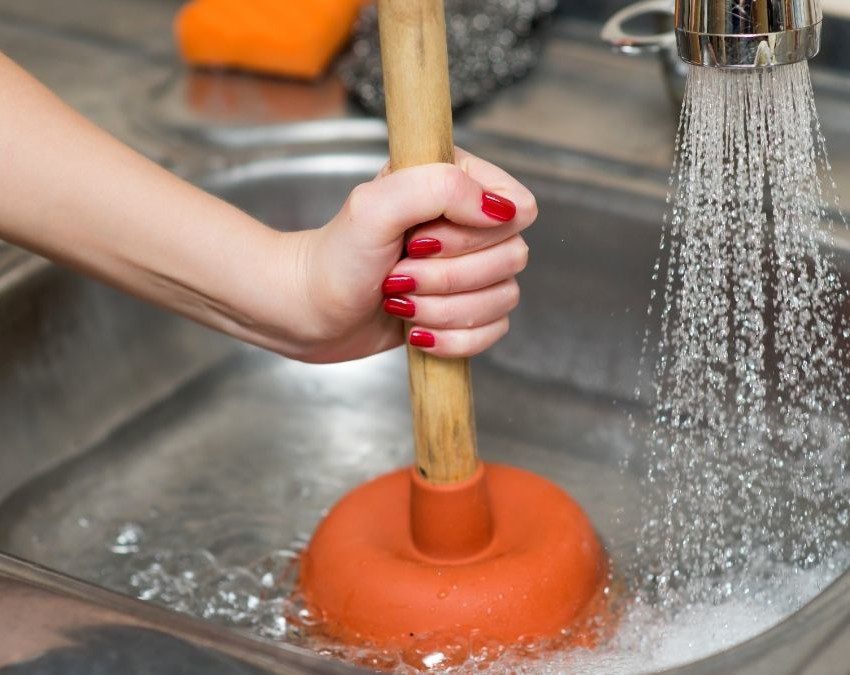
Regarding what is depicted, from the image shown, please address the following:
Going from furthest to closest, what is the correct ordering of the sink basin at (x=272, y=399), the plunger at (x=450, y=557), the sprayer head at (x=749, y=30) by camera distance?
1. the sink basin at (x=272, y=399)
2. the plunger at (x=450, y=557)
3. the sprayer head at (x=749, y=30)

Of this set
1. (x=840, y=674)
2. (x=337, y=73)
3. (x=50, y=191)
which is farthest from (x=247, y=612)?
(x=337, y=73)

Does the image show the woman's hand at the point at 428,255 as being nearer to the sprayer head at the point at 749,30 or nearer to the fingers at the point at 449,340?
the fingers at the point at 449,340

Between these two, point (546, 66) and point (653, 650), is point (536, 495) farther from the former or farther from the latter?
point (546, 66)

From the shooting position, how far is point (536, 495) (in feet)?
2.36

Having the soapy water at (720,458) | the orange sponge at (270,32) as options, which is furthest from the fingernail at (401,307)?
the orange sponge at (270,32)

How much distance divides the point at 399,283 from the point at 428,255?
0.06ft

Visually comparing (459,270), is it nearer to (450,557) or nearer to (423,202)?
(423,202)

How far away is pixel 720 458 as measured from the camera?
2.59 feet

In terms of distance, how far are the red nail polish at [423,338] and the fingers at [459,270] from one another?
0.8 inches

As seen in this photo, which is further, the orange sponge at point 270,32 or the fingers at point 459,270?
the orange sponge at point 270,32

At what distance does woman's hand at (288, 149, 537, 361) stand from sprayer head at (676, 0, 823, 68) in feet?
0.34

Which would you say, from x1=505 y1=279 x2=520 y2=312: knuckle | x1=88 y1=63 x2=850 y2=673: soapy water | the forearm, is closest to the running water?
x1=88 y1=63 x2=850 y2=673: soapy water

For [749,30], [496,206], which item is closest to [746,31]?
[749,30]

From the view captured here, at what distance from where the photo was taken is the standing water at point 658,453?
0.66 metres
